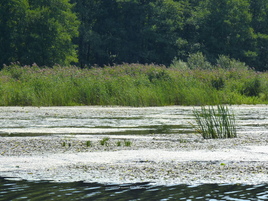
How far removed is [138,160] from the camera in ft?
34.3

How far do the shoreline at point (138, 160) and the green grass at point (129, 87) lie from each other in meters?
14.3

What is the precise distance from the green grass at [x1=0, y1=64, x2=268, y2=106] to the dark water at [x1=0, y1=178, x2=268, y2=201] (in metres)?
20.0

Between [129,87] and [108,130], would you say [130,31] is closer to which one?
[129,87]

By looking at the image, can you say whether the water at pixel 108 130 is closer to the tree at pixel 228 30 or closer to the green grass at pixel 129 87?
the green grass at pixel 129 87

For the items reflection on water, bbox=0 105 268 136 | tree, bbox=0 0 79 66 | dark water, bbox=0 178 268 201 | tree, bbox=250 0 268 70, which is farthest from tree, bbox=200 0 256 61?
dark water, bbox=0 178 268 201

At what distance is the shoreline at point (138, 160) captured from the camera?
28.9 feet

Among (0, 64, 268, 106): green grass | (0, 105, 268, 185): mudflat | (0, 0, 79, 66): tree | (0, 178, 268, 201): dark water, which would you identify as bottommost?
(0, 178, 268, 201): dark water

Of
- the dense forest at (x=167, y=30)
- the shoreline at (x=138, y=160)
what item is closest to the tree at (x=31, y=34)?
the dense forest at (x=167, y=30)

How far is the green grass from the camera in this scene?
2861cm

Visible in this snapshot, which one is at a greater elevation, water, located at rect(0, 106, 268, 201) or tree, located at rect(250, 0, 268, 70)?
tree, located at rect(250, 0, 268, 70)

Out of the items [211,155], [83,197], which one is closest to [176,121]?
[211,155]

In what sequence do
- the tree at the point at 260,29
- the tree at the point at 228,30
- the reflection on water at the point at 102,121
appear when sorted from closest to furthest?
the reflection on water at the point at 102,121 < the tree at the point at 228,30 < the tree at the point at 260,29

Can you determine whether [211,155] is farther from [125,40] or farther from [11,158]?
[125,40]

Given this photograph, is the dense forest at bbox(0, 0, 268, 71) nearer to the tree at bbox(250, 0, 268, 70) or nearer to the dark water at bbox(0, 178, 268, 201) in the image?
the tree at bbox(250, 0, 268, 70)
